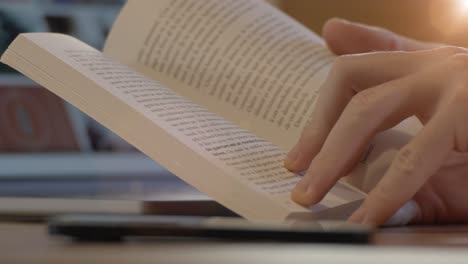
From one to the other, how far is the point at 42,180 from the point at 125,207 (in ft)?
2.18

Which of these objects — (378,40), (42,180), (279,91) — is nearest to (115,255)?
(279,91)

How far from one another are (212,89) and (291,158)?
152mm

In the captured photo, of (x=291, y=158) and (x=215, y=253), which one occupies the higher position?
(x=215, y=253)

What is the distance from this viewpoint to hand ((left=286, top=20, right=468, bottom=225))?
0.52 metres

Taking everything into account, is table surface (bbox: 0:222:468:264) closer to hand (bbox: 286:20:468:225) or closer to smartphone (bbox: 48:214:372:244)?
smartphone (bbox: 48:214:372:244)

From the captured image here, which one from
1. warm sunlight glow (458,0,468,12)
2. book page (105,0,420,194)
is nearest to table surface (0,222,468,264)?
book page (105,0,420,194)

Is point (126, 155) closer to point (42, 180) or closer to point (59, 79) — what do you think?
point (42, 180)

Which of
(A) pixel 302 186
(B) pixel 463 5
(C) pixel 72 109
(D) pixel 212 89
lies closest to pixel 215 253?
(A) pixel 302 186

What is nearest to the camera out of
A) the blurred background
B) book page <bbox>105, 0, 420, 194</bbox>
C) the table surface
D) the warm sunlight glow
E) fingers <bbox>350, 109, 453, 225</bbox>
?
the table surface

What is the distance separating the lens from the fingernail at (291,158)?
0.61 metres

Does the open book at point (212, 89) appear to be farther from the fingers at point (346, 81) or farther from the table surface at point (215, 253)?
the table surface at point (215, 253)

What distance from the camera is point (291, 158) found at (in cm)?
61

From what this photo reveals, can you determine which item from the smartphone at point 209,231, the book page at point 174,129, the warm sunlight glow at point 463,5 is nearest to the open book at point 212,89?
the book page at point 174,129

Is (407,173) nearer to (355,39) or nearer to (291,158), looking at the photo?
(291,158)
